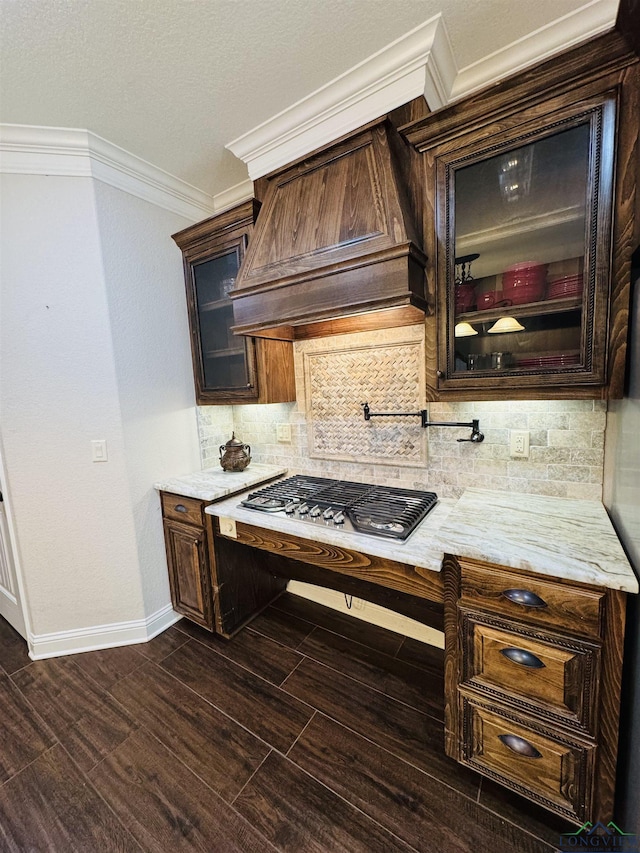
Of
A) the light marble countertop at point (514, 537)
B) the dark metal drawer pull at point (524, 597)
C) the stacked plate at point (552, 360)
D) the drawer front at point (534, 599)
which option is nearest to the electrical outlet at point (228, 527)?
the light marble countertop at point (514, 537)

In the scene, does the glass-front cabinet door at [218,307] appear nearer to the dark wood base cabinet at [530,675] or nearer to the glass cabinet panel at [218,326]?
the glass cabinet panel at [218,326]

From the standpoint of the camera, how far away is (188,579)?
82.2 inches

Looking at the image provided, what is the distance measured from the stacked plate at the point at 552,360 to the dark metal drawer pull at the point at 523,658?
97 cm

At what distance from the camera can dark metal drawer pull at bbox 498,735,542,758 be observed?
1.10 metres

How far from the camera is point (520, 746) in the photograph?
1.11m

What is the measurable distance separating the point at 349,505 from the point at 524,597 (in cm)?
78

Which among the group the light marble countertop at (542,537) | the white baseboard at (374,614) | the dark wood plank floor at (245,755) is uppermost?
the light marble countertop at (542,537)

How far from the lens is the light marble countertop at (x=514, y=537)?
991 mm

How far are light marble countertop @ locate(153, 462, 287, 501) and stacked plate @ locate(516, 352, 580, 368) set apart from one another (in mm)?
1553

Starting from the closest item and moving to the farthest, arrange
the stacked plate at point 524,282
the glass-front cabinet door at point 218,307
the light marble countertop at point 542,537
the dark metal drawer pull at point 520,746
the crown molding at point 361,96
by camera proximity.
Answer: the light marble countertop at point 542,537
the dark metal drawer pull at point 520,746
the stacked plate at point 524,282
the crown molding at point 361,96
the glass-front cabinet door at point 218,307

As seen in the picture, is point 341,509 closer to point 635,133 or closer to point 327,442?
point 327,442

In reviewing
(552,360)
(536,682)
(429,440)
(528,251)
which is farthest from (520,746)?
(528,251)

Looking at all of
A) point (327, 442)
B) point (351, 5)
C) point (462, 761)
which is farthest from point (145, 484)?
point (351, 5)

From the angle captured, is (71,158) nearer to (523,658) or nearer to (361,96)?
(361,96)
